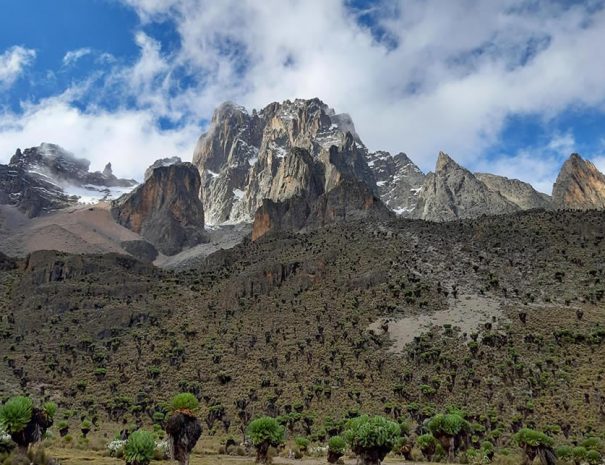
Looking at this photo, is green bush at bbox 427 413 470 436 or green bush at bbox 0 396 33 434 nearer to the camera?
green bush at bbox 0 396 33 434

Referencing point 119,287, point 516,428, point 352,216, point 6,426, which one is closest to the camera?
point 6,426

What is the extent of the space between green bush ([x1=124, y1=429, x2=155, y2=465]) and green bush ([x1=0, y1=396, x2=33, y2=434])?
5.35 m

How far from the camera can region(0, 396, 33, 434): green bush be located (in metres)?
28.9

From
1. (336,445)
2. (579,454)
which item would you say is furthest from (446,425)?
(579,454)

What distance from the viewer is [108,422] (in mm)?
70312

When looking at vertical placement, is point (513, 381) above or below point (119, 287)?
below

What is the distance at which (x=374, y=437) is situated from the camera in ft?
101

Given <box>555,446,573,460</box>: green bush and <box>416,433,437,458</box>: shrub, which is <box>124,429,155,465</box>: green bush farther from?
<box>555,446,573,460</box>: green bush

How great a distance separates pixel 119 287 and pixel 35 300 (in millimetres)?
16046

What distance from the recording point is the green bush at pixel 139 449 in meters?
28.1

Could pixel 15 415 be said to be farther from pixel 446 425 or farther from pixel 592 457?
pixel 592 457

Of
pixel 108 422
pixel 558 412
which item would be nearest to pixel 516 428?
pixel 558 412

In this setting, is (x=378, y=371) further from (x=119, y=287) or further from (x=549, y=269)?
(x=119, y=287)

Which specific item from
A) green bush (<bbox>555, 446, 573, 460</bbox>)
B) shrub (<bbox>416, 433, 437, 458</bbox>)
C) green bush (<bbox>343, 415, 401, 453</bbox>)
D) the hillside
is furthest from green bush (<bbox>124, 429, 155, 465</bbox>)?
the hillside
